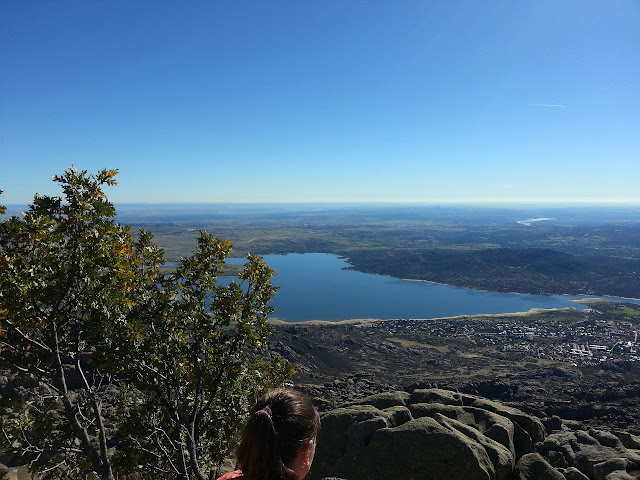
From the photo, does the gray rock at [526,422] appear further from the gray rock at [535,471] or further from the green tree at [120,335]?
the green tree at [120,335]

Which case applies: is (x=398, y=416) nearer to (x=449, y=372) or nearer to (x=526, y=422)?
(x=526, y=422)

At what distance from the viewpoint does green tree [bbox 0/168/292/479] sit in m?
7.17

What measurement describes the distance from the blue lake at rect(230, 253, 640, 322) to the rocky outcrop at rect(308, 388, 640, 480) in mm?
102889

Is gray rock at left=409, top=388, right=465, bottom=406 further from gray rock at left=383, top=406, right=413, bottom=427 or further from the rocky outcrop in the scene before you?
gray rock at left=383, top=406, right=413, bottom=427

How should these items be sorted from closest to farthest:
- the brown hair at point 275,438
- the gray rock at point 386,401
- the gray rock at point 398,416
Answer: the brown hair at point 275,438
the gray rock at point 398,416
the gray rock at point 386,401

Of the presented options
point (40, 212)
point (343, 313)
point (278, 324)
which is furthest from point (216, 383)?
point (343, 313)

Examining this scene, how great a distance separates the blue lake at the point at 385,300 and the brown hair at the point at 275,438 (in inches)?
4790

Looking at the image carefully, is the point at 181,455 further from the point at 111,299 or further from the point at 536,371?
the point at 536,371

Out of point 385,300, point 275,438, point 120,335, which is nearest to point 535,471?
point 120,335

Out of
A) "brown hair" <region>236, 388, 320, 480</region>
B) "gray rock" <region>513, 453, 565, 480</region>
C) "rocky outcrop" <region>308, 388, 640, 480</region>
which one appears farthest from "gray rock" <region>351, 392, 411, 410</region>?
"brown hair" <region>236, 388, 320, 480</region>

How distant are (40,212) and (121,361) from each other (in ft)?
10.5

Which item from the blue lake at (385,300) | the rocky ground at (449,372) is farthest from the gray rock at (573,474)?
the blue lake at (385,300)

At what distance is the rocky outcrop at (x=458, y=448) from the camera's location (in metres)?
16.4

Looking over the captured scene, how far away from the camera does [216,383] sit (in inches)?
339
